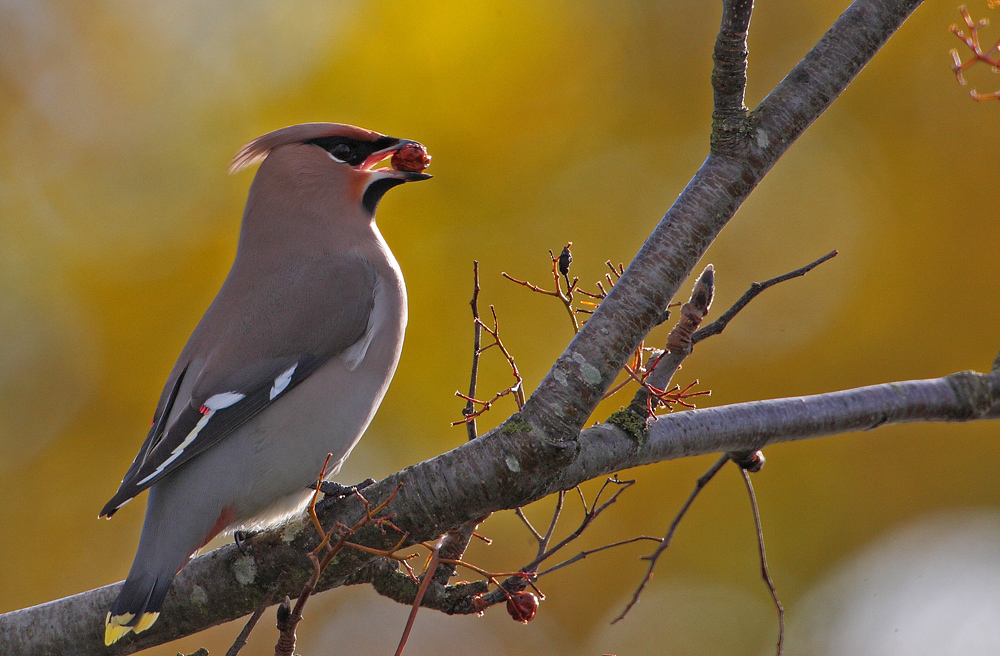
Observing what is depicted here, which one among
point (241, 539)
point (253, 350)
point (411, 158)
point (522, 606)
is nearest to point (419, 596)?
point (522, 606)

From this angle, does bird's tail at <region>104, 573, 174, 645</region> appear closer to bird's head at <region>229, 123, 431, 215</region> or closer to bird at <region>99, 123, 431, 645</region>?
bird at <region>99, 123, 431, 645</region>

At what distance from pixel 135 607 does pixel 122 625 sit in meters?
0.06

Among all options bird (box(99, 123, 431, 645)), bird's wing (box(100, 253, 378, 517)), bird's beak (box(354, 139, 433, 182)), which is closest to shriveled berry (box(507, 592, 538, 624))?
bird (box(99, 123, 431, 645))

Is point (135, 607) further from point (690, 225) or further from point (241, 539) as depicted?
point (690, 225)

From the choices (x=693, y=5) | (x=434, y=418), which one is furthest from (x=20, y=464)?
(x=693, y=5)

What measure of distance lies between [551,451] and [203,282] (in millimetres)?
4260

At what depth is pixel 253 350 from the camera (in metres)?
3.35

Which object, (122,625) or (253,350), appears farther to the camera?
(253,350)

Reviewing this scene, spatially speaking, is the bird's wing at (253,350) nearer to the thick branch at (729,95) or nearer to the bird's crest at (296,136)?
the bird's crest at (296,136)

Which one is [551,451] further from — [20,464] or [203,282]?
[20,464]

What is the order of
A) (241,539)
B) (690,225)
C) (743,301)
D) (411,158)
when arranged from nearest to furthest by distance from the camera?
(690,225) < (743,301) < (241,539) < (411,158)

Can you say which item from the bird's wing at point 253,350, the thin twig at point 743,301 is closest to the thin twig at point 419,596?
the thin twig at point 743,301

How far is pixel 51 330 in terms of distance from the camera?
6258 millimetres

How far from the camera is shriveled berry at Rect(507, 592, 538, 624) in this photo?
264cm
